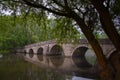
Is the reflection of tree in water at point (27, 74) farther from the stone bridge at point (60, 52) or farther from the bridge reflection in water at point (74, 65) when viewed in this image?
the stone bridge at point (60, 52)

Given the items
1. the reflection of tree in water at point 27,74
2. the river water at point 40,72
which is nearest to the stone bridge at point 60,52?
the river water at point 40,72

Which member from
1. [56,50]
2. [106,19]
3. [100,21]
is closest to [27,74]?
[100,21]

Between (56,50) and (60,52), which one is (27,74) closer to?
(56,50)

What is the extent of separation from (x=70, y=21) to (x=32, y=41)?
48517 mm

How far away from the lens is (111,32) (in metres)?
4.83

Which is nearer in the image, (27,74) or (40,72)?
(27,74)

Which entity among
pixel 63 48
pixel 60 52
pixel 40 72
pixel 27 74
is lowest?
pixel 60 52

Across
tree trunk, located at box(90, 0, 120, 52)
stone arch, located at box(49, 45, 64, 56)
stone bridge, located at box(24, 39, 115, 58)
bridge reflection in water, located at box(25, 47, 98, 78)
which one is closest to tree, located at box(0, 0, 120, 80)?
tree trunk, located at box(90, 0, 120, 52)

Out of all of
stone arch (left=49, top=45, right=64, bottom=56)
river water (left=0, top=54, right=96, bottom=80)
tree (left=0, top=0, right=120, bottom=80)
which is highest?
tree (left=0, top=0, right=120, bottom=80)

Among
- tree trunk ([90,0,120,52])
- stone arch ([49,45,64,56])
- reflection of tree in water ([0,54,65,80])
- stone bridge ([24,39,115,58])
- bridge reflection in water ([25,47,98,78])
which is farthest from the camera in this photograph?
stone arch ([49,45,64,56])

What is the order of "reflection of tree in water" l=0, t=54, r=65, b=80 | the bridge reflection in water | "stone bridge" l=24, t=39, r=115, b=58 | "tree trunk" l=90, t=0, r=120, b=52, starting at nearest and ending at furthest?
"tree trunk" l=90, t=0, r=120, b=52
"reflection of tree in water" l=0, t=54, r=65, b=80
the bridge reflection in water
"stone bridge" l=24, t=39, r=115, b=58

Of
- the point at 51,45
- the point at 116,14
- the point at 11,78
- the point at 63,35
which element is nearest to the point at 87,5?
the point at 116,14

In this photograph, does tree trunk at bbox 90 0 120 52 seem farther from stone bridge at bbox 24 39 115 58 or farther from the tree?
stone bridge at bbox 24 39 115 58

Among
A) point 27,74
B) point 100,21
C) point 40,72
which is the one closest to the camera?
Answer: point 100,21
